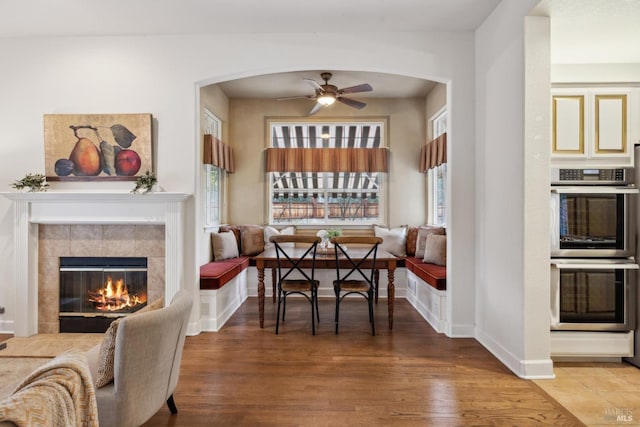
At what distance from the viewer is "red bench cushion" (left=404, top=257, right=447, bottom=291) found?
382cm

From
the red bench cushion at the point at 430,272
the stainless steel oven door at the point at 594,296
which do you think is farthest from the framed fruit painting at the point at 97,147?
the stainless steel oven door at the point at 594,296

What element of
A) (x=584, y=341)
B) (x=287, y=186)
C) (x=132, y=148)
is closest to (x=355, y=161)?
(x=287, y=186)

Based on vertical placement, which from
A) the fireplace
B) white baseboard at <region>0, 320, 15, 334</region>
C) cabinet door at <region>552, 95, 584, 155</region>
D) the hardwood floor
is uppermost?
cabinet door at <region>552, 95, 584, 155</region>

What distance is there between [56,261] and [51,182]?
0.77m

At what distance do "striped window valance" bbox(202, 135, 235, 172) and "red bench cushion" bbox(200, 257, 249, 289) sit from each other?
3.86 feet

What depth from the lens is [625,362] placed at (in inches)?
120

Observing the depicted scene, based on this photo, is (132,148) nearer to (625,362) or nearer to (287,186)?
(287,186)

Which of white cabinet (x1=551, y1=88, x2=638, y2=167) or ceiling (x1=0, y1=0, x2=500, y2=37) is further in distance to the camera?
ceiling (x1=0, y1=0, x2=500, y2=37)

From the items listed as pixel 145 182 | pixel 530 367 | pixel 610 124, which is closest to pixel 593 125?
pixel 610 124

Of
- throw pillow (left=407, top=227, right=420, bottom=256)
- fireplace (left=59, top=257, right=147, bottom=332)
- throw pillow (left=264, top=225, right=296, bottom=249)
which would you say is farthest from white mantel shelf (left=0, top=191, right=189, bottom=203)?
throw pillow (left=407, top=227, right=420, bottom=256)

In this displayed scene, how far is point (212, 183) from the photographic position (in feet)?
17.1

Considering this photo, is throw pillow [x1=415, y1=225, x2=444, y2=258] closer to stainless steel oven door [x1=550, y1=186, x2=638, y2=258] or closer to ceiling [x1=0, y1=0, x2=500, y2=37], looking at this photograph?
stainless steel oven door [x1=550, y1=186, x2=638, y2=258]

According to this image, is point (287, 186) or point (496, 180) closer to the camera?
point (496, 180)

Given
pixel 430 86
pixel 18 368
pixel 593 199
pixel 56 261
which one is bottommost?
pixel 18 368
